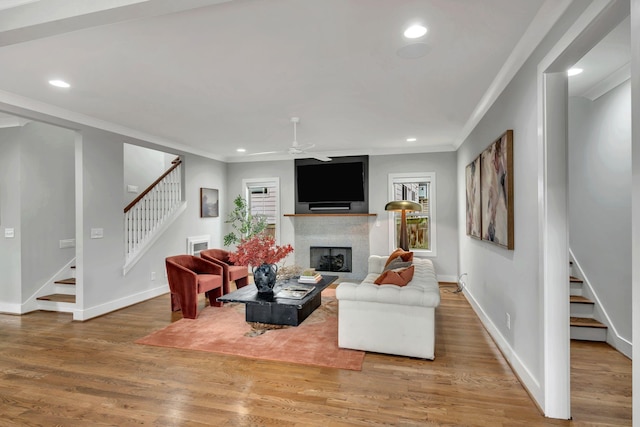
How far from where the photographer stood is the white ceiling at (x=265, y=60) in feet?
6.59

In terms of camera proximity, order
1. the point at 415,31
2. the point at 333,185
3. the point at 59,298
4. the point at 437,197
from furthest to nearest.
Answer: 1. the point at 333,185
2. the point at 437,197
3. the point at 59,298
4. the point at 415,31

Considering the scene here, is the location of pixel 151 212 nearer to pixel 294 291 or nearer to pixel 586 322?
pixel 294 291

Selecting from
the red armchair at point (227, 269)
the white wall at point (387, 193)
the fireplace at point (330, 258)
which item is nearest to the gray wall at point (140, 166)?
the white wall at point (387, 193)

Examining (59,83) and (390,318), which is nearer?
(390,318)

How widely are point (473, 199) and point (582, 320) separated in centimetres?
173

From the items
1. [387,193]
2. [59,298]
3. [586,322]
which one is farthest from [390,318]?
[59,298]

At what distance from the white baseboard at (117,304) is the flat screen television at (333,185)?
312cm

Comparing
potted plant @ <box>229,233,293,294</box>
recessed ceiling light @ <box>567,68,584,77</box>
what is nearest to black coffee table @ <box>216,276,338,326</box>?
potted plant @ <box>229,233,293,294</box>

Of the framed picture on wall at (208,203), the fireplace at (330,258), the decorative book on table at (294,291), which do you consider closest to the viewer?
the decorative book on table at (294,291)

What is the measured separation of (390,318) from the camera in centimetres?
310

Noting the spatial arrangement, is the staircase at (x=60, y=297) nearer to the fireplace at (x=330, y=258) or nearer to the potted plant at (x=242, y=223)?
the potted plant at (x=242, y=223)

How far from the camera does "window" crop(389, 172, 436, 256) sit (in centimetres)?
646

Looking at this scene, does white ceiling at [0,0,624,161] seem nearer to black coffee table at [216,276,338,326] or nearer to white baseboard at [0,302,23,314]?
black coffee table at [216,276,338,326]

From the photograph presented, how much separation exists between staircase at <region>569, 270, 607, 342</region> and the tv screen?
12.4 ft
